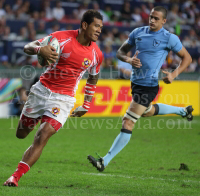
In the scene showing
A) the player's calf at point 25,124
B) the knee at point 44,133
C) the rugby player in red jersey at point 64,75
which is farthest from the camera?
the player's calf at point 25,124

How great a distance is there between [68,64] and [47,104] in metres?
0.54

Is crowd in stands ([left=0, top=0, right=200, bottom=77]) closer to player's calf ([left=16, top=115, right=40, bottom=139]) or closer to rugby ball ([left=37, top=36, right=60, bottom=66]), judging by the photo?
player's calf ([left=16, top=115, right=40, bottom=139])

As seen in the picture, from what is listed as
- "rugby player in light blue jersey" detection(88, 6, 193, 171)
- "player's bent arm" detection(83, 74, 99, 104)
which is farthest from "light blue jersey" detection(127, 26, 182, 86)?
"player's bent arm" detection(83, 74, 99, 104)

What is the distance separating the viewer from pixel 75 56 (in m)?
4.84

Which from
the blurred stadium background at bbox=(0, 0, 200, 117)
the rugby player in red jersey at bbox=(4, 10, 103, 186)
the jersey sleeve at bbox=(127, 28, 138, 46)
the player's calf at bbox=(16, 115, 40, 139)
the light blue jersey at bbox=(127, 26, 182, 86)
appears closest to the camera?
the rugby player in red jersey at bbox=(4, 10, 103, 186)

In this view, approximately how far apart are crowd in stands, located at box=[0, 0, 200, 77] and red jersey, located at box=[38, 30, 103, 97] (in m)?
7.79

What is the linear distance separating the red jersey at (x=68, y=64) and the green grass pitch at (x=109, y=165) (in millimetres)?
1181

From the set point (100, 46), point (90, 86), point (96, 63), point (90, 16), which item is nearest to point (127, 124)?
point (90, 86)

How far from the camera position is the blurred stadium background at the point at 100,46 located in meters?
12.5

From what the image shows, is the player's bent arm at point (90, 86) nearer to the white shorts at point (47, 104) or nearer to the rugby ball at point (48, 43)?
the white shorts at point (47, 104)

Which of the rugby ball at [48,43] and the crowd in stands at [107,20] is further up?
the rugby ball at [48,43]

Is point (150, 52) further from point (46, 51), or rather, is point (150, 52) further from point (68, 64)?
point (46, 51)

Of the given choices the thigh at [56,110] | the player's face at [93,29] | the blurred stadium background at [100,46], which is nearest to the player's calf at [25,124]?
the thigh at [56,110]

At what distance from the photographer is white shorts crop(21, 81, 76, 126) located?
4.74m
